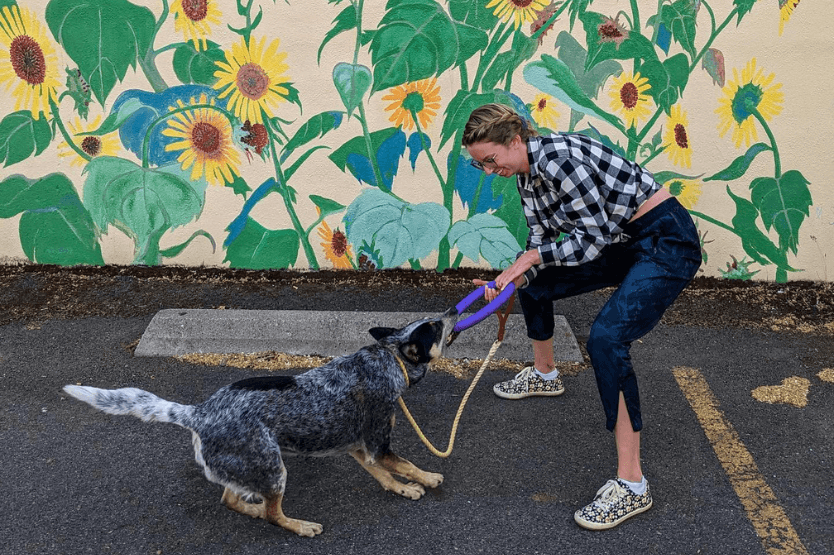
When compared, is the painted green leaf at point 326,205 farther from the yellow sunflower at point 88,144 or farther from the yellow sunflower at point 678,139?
the yellow sunflower at point 678,139

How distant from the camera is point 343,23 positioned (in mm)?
5559

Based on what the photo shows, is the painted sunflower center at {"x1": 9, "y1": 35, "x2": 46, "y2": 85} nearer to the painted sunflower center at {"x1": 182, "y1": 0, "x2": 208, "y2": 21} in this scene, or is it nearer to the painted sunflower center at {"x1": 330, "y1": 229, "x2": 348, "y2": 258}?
the painted sunflower center at {"x1": 182, "y1": 0, "x2": 208, "y2": 21}

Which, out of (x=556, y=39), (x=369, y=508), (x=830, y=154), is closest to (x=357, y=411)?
(x=369, y=508)

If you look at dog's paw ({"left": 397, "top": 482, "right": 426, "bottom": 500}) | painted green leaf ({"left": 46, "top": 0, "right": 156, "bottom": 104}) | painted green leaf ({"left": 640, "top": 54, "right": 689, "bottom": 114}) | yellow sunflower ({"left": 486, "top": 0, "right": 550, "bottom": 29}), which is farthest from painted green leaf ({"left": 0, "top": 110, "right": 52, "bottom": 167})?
painted green leaf ({"left": 640, "top": 54, "right": 689, "bottom": 114})

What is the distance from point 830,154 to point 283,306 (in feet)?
15.4

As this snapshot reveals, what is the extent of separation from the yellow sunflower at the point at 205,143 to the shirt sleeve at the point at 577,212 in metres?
3.36

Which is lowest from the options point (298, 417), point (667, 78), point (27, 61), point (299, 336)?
point (299, 336)

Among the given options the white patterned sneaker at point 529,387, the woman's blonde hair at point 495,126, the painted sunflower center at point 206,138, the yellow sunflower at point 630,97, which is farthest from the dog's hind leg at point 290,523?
the yellow sunflower at point 630,97

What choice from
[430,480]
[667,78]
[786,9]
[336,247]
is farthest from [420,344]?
[786,9]

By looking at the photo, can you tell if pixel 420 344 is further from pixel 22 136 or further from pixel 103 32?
pixel 22 136

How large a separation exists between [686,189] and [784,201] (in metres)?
0.82

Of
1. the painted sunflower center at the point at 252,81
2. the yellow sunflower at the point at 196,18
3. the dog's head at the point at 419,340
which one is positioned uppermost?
the yellow sunflower at the point at 196,18

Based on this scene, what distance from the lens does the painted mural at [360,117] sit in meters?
5.52

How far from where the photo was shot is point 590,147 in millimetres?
3248
